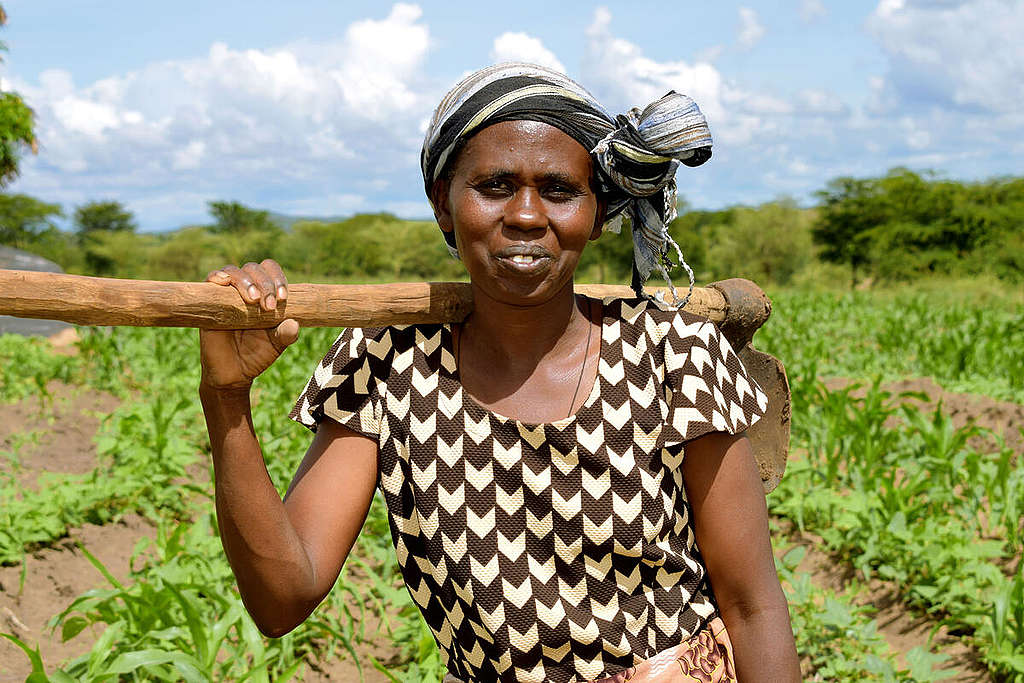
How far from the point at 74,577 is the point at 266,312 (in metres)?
2.47

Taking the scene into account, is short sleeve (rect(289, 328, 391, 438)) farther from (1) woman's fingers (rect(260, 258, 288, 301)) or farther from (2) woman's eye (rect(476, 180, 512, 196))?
(2) woman's eye (rect(476, 180, 512, 196))

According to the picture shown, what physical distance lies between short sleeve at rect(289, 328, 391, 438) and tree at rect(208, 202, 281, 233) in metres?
62.3

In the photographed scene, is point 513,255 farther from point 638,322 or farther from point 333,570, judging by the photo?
point 333,570

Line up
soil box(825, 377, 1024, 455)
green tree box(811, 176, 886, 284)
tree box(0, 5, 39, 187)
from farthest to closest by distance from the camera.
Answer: green tree box(811, 176, 886, 284), tree box(0, 5, 39, 187), soil box(825, 377, 1024, 455)

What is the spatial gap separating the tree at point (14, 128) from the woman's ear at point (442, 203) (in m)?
14.3

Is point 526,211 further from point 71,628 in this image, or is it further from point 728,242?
point 728,242

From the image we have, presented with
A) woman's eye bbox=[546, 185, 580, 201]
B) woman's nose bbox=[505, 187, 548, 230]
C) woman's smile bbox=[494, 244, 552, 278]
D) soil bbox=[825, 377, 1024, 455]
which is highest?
woman's eye bbox=[546, 185, 580, 201]

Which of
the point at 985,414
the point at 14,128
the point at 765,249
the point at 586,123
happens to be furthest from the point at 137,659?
the point at 765,249

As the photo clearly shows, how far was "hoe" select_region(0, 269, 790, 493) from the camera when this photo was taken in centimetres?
111

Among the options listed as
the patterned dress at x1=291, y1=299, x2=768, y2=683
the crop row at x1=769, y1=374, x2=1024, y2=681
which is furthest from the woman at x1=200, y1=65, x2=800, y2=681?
the crop row at x1=769, y1=374, x2=1024, y2=681

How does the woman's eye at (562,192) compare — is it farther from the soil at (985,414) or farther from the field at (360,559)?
the soil at (985,414)

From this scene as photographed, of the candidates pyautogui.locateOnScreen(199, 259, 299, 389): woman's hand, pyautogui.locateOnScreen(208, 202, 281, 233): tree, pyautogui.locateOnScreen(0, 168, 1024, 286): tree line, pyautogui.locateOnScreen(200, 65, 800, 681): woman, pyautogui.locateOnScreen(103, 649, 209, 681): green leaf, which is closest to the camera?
pyautogui.locateOnScreen(199, 259, 299, 389): woman's hand

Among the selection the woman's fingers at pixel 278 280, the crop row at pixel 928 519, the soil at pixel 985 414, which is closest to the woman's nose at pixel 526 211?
the woman's fingers at pixel 278 280

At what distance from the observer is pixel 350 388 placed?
1.46 meters
